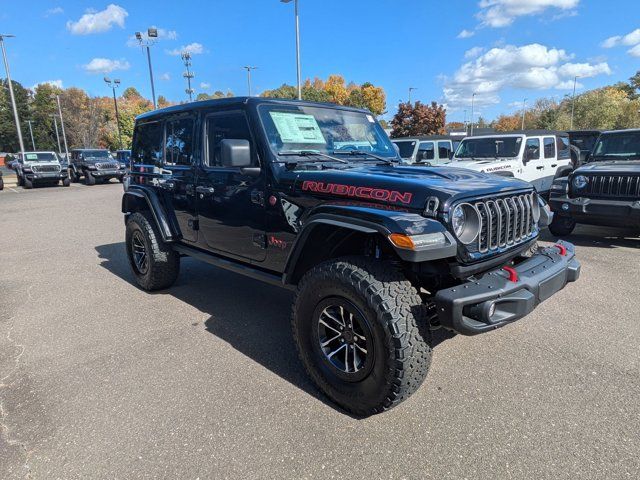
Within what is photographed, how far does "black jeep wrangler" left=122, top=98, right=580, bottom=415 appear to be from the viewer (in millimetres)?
2348

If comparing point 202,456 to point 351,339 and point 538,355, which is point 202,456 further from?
point 538,355

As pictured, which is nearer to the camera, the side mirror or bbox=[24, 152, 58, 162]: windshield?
the side mirror

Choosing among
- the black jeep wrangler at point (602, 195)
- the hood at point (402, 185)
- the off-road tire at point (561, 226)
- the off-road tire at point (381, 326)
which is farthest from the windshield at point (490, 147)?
the off-road tire at point (381, 326)

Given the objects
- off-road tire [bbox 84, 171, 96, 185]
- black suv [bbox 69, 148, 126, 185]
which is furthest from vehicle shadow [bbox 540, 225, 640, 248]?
off-road tire [bbox 84, 171, 96, 185]

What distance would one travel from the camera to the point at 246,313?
14.0ft

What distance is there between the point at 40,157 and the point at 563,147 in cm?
2324

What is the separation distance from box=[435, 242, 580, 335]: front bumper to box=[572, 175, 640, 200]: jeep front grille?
4.50m

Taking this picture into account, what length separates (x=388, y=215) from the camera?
2389mm

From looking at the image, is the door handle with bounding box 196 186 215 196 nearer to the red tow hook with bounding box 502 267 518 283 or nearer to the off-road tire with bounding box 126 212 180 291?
the off-road tire with bounding box 126 212 180 291

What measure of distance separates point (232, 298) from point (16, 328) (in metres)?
2.07

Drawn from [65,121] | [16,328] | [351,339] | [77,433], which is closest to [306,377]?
[351,339]

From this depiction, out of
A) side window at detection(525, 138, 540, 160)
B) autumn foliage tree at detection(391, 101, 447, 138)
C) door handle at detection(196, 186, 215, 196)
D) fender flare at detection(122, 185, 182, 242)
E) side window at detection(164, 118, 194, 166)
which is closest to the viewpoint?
door handle at detection(196, 186, 215, 196)

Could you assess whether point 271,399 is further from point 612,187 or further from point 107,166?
point 107,166

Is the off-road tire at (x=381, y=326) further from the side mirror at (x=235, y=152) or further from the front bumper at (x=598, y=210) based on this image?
the front bumper at (x=598, y=210)
